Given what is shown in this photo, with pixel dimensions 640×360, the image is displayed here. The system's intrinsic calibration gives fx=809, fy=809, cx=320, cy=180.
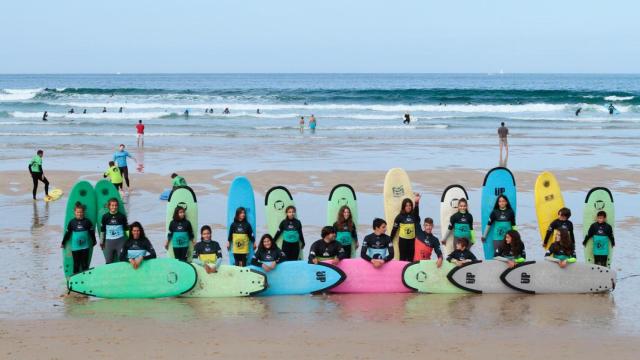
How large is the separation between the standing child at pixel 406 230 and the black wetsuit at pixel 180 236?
105 inches

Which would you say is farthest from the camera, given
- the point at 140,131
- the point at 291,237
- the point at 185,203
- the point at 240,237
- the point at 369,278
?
the point at 140,131

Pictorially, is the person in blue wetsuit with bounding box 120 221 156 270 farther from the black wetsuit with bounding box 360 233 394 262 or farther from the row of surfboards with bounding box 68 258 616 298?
the black wetsuit with bounding box 360 233 394 262

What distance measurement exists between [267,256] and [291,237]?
67 centimetres

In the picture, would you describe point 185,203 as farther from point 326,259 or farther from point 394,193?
point 394,193

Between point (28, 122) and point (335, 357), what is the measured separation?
39.2 m

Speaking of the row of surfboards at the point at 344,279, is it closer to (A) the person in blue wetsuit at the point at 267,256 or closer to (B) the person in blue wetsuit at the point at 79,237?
(A) the person in blue wetsuit at the point at 267,256

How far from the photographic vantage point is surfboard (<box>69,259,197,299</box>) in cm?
954

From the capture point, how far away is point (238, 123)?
139ft

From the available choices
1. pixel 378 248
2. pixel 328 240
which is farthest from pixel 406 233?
pixel 328 240

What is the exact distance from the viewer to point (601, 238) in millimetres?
10336

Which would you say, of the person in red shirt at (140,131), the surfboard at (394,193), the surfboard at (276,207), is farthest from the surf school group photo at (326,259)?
the person in red shirt at (140,131)

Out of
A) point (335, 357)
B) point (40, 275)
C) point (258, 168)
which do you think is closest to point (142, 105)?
point (258, 168)

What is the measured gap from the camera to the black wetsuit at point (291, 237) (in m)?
10.4

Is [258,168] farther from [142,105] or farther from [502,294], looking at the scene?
[142,105]
